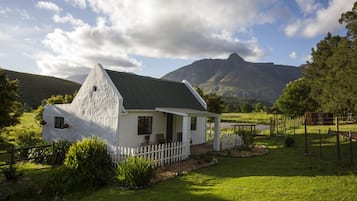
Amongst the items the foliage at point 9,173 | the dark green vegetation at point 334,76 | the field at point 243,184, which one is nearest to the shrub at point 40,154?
the field at point 243,184

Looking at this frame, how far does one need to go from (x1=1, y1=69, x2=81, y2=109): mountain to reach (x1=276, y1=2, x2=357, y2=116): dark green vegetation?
68.4 meters

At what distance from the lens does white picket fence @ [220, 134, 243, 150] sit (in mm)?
20950

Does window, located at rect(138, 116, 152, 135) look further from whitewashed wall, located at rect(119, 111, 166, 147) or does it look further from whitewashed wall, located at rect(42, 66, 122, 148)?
whitewashed wall, located at rect(42, 66, 122, 148)

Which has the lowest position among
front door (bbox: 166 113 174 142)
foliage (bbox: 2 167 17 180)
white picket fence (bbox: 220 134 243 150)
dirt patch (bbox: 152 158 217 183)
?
foliage (bbox: 2 167 17 180)

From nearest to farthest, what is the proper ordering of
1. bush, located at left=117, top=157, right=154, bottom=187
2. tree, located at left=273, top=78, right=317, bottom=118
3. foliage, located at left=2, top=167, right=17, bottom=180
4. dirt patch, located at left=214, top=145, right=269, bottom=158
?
bush, located at left=117, top=157, right=154, bottom=187 < foliage, located at left=2, top=167, right=17, bottom=180 < dirt patch, located at left=214, top=145, right=269, bottom=158 < tree, located at left=273, top=78, right=317, bottom=118

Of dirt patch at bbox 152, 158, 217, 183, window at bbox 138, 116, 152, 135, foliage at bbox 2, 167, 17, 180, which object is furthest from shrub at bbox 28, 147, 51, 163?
dirt patch at bbox 152, 158, 217, 183

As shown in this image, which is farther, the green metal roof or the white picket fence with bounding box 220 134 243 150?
the white picket fence with bounding box 220 134 243 150

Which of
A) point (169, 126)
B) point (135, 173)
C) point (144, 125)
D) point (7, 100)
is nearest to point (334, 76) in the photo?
point (169, 126)

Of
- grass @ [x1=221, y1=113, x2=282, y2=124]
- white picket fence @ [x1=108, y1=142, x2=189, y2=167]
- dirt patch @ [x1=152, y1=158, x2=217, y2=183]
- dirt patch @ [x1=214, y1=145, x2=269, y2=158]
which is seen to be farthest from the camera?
grass @ [x1=221, y1=113, x2=282, y2=124]

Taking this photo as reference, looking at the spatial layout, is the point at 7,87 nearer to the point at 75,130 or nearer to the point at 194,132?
the point at 75,130

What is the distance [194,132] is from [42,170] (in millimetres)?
12227

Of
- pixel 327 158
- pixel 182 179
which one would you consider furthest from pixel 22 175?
pixel 327 158

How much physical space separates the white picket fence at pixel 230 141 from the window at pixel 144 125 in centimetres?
578

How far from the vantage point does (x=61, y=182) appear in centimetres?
1219
